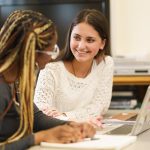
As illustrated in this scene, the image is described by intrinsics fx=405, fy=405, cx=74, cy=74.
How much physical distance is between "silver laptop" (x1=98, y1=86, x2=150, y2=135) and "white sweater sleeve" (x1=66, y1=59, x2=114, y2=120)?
0.37 meters

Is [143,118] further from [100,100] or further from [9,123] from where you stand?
[100,100]

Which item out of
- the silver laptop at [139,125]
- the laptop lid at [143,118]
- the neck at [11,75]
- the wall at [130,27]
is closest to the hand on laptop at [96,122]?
the silver laptop at [139,125]

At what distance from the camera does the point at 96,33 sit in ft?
7.64

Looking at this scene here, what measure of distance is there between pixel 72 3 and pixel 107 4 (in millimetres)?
316

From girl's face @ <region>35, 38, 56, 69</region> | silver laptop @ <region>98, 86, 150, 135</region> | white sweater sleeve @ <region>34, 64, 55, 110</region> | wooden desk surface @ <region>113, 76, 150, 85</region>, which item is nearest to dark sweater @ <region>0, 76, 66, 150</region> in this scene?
girl's face @ <region>35, 38, 56, 69</region>

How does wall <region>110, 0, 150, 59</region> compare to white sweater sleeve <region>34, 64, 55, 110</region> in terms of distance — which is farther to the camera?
wall <region>110, 0, 150, 59</region>

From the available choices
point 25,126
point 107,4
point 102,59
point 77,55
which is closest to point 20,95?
point 25,126

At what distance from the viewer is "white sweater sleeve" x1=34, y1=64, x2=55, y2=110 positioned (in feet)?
7.11

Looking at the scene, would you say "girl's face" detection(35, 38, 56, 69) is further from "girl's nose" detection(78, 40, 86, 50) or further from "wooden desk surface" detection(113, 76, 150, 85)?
"wooden desk surface" detection(113, 76, 150, 85)

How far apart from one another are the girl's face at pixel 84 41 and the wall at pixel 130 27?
4.63 feet

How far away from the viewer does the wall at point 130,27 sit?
12.2 ft

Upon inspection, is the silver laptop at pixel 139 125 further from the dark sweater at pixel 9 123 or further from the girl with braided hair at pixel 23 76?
the dark sweater at pixel 9 123

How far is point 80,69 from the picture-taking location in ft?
7.92

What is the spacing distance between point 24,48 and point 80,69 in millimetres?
1060
